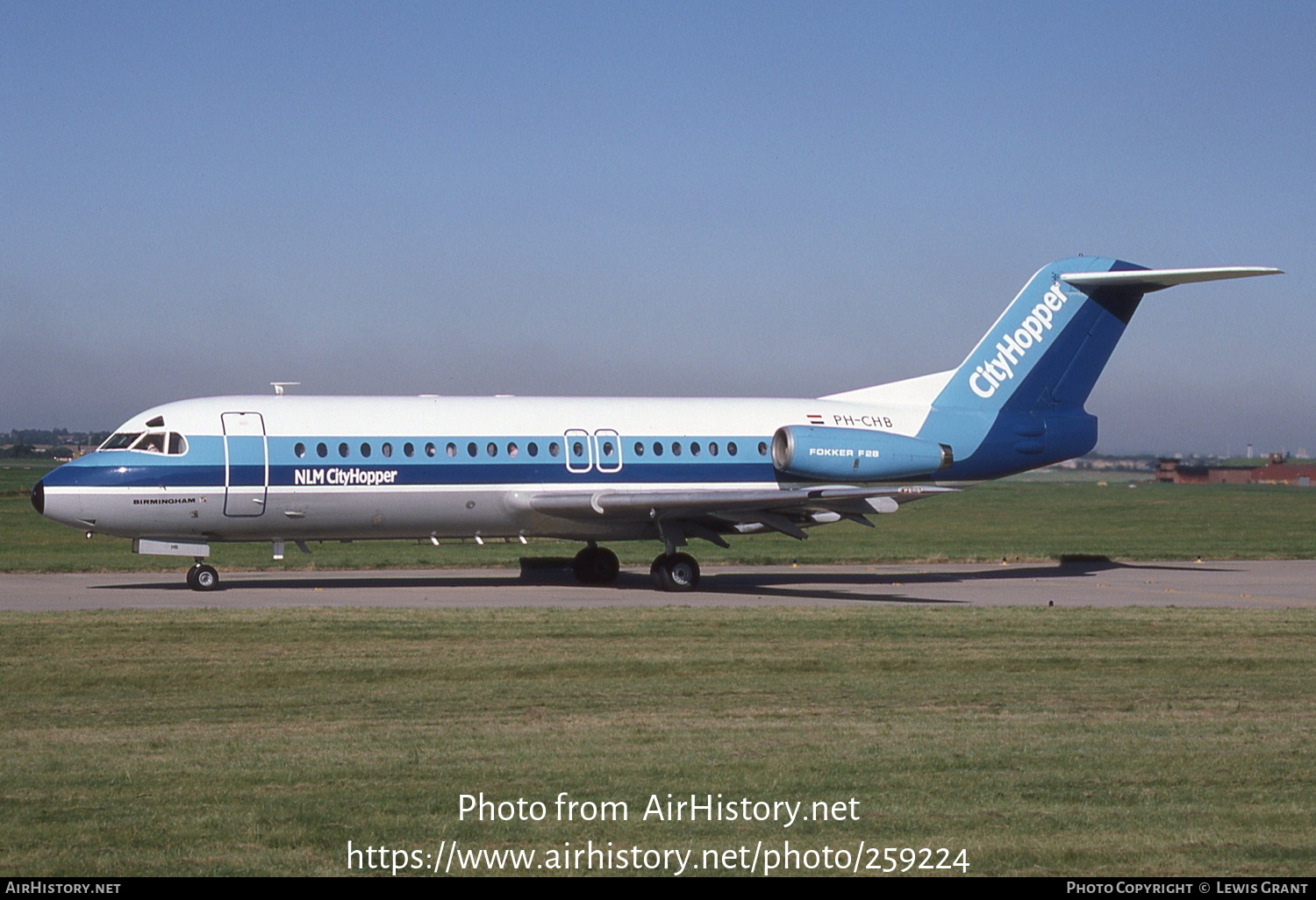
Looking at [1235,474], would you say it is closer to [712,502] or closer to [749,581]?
[749,581]

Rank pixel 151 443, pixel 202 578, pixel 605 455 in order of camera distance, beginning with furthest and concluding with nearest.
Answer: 1. pixel 605 455
2. pixel 202 578
3. pixel 151 443

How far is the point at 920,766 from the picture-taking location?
10.1 meters

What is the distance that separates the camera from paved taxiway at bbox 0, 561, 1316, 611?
77.6ft

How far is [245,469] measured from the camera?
24984 millimetres

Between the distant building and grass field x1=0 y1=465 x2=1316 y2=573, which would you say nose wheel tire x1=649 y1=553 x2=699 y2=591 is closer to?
grass field x1=0 y1=465 x2=1316 y2=573

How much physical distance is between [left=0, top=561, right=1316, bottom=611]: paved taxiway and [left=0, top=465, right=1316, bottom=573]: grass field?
2704 mm

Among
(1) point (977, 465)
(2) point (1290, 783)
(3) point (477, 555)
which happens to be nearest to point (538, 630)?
(2) point (1290, 783)

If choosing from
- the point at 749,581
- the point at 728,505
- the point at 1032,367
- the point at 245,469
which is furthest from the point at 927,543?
the point at 245,469

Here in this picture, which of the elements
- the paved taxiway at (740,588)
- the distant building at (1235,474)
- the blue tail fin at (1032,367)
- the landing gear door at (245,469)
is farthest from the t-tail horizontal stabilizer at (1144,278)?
the distant building at (1235,474)

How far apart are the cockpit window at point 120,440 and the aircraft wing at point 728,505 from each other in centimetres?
715

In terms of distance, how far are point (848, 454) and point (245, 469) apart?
11.7 m

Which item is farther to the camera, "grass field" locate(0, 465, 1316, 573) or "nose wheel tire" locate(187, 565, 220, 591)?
"grass field" locate(0, 465, 1316, 573)

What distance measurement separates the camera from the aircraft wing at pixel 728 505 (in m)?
25.8

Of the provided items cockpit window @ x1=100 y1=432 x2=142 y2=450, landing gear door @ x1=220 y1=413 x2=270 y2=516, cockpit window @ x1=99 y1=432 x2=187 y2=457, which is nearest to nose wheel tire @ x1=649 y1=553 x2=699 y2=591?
landing gear door @ x1=220 y1=413 x2=270 y2=516
